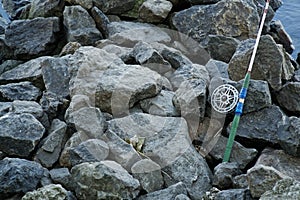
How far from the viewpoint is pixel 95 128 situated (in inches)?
80.8

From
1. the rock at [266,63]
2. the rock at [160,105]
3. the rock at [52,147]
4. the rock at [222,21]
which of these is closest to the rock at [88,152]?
the rock at [52,147]

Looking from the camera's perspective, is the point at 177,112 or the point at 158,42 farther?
the point at 158,42

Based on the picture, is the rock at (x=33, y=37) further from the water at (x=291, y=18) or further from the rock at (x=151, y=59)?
the water at (x=291, y=18)

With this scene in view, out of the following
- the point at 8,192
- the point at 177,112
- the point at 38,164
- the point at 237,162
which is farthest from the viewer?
the point at 177,112

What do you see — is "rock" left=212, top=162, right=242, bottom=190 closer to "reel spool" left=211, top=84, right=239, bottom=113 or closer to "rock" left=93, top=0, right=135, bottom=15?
"reel spool" left=211, top=84, right=239, bottom=113

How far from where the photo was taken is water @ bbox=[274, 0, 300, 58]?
3.29 metres

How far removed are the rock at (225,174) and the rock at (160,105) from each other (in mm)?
355

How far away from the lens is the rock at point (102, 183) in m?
1.77

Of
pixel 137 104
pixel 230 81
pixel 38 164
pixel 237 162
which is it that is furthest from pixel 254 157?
→ pixel 38 164

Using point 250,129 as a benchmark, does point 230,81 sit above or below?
above

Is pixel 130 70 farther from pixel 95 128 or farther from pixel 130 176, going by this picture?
pixel 130 176

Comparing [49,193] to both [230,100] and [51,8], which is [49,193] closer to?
[230,100]

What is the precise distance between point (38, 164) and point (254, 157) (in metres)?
0.90

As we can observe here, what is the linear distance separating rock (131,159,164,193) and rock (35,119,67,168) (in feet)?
1.13
